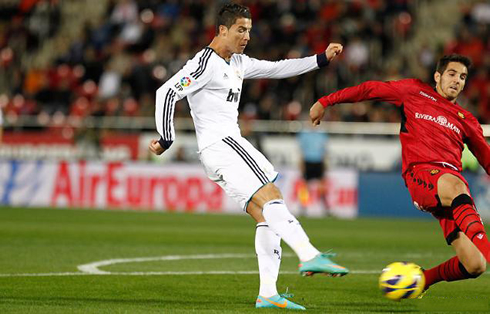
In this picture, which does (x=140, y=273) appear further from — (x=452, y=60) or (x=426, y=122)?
(x=452, y=60)

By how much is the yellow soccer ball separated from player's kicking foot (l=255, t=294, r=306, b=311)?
658mm

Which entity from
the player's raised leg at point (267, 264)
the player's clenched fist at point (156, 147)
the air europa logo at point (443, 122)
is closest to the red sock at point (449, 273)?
the air europa logo at point (443, 122)

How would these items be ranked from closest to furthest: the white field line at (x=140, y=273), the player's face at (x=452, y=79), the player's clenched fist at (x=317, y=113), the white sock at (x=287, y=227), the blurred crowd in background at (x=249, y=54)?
the white sock at (x=287, y=227) < the player's clenched fist at (x=317, y=113) < the player's face at (x=452, y=79) < the white field line at (x=140, y=273) < the blurred crowd in background at (x=249, y=54)

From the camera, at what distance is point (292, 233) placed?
6418mm

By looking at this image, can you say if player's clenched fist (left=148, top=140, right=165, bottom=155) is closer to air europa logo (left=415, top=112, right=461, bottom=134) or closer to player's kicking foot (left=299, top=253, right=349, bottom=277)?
player's kicking foot (left=299, top=253, right=349, bottom=277)

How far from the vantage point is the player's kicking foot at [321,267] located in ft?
19.7

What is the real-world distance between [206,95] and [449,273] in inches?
90.6

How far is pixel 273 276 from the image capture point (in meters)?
6.97

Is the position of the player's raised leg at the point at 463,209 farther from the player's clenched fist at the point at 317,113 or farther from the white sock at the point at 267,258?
the white sock at the point at 267,258

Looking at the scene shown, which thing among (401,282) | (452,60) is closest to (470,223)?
(401,282)

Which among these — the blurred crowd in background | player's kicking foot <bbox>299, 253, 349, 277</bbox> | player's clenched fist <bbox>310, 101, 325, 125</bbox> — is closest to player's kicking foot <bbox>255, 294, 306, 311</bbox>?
player's kicking foot <bbox>299, 253, 349, 277</bbox>

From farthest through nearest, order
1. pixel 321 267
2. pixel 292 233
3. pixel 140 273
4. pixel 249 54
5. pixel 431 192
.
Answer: pixel 249 54 < pixel 140 273 < pixel 431 192 < pixel 292 233 < pixel 321 267

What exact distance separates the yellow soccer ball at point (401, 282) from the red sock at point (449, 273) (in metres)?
0.27

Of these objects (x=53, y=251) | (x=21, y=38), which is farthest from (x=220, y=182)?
(x=21, y=38)
